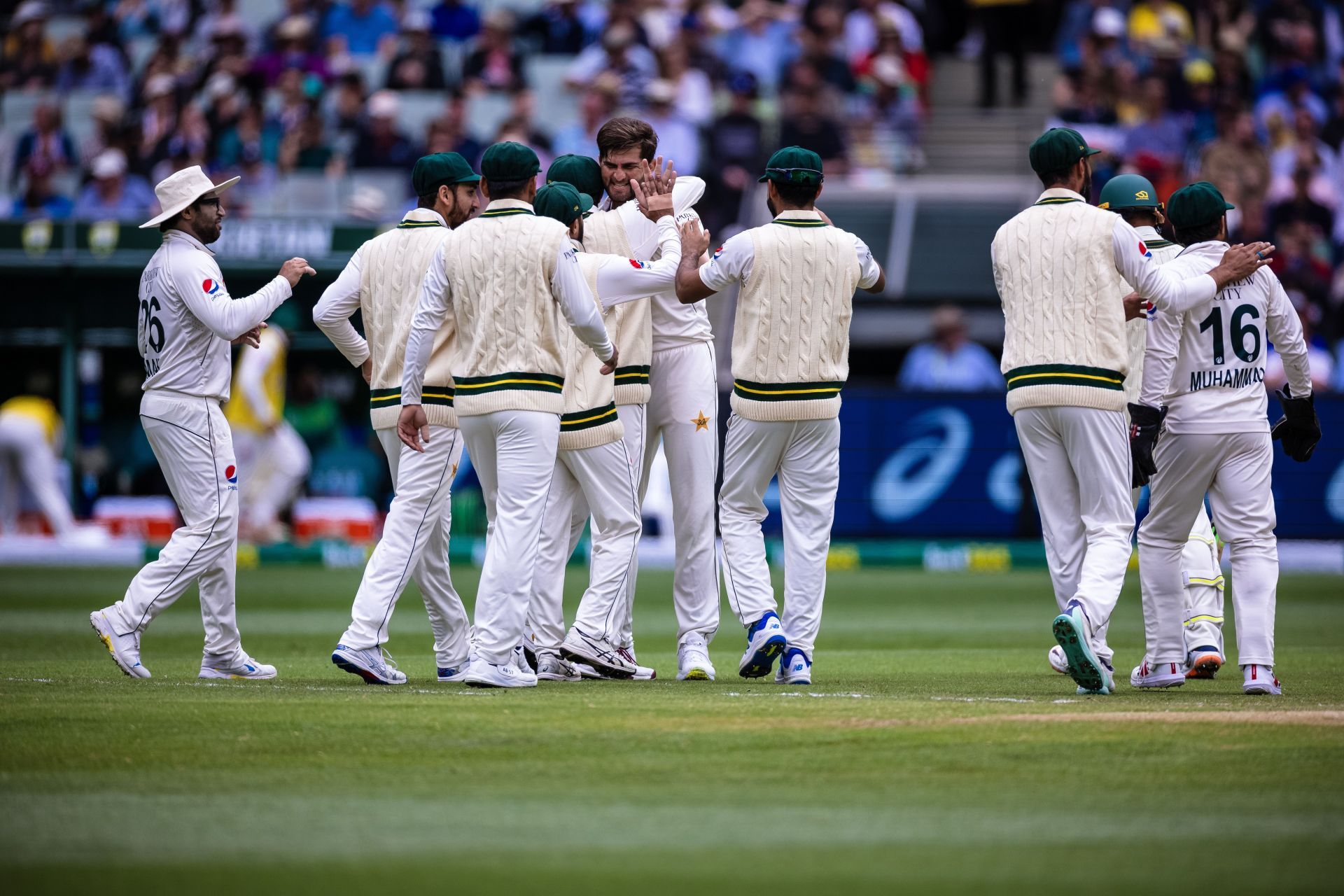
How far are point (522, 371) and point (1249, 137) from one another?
49.4 feet

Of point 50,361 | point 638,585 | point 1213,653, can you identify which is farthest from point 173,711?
point 50,361

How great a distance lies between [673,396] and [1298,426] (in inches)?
123

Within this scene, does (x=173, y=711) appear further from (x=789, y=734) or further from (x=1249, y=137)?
(x=1249, y=137)

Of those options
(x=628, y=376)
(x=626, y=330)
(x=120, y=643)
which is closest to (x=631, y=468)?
(x=628, y=376)

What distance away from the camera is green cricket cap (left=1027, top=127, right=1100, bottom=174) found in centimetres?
875

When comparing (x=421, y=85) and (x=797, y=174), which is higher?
(x=421, y=85)

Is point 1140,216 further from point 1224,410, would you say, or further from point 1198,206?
point 1224,410

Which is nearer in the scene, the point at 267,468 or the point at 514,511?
the point at 514,511

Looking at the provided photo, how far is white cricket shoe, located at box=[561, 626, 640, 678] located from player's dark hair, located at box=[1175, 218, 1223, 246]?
343 cm

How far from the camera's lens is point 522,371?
8.25 meters

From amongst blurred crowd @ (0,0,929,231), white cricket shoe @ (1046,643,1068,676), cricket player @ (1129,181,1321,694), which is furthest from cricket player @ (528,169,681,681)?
blurred crowd @ (0,0,929,231)

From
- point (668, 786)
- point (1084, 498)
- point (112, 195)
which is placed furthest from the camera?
point (112, 195)

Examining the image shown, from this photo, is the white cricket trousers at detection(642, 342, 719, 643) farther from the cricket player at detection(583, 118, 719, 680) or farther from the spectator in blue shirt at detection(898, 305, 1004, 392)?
the spectator in blue shirt at detection(898, 305, 1004, 392)

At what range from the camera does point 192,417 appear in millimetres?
9312
